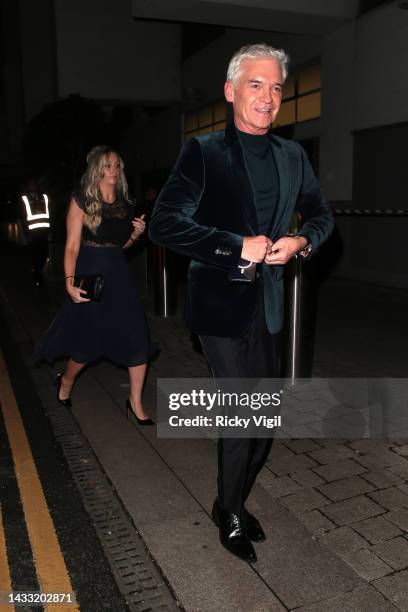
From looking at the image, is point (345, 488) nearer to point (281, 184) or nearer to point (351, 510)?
point (351, 510)

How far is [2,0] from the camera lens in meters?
37.6

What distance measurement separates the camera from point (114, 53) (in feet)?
62.1

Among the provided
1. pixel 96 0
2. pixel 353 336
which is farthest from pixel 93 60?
pixel 353 336

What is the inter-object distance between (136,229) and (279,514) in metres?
2.32

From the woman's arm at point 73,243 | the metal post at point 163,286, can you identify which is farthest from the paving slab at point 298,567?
the metal post at point 163,286

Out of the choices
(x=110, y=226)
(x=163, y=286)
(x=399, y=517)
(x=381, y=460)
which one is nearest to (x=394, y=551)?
(x=399, y=517)

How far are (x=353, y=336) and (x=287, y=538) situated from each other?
15.1ft

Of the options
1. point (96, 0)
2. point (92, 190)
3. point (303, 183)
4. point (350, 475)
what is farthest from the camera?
point (96, 0)

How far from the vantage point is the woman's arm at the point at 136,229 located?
4.42 m

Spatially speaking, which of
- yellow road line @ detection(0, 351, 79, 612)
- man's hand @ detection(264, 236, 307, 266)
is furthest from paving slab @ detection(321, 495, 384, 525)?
man's hand @ detection(264, 236, 307, 266)

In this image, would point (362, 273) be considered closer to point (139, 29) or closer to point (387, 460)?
point (387, 460)

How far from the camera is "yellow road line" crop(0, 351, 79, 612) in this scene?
8.89 ft

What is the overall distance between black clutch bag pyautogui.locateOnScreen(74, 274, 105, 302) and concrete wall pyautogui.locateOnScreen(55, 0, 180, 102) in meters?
16.1

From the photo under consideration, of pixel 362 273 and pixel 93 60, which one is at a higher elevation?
pixel 93 60
